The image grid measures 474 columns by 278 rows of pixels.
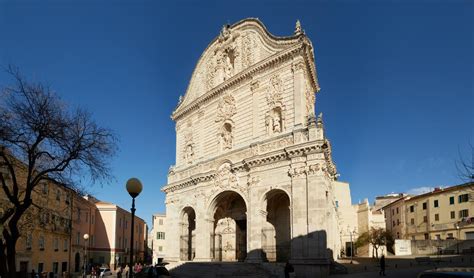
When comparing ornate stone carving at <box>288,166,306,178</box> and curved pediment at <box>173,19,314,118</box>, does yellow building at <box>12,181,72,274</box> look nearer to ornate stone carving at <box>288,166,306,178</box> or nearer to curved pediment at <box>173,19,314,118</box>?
curved pediment at <box>173,19,314,118</box>

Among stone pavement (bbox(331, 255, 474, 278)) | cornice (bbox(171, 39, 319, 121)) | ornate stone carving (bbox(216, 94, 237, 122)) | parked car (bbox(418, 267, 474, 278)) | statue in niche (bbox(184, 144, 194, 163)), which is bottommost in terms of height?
stone pavement (bbox(331, 255, 474, 278))

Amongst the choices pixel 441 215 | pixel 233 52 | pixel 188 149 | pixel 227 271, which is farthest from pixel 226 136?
pixel 441 215

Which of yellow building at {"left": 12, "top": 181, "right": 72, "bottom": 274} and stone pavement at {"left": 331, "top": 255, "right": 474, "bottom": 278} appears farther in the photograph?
yellow building at {"left": 12, "top": 181, "right": 72, "bottom": 274}

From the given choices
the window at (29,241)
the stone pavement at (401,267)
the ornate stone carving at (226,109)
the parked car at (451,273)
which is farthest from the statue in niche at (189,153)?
the parked car at (451,273)

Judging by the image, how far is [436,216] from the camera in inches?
2029

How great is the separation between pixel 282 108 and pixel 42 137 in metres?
18.9

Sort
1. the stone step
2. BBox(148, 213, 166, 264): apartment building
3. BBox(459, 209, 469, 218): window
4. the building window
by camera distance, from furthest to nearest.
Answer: the building window → BBox(148, 213, 166, 264): apartment building → BBox(459, 209, 469, 218): window → the stone step

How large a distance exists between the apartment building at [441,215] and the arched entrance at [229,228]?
87.0ft

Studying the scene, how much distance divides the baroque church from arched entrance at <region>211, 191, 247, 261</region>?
8cm

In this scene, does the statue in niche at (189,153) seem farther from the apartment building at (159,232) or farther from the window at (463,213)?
the apartment building at (159,232)

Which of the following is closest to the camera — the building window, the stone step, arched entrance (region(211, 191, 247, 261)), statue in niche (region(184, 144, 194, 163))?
the stone step

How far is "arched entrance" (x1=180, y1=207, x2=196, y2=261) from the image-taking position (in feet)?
122

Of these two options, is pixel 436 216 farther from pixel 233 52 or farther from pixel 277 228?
pixel 233 52

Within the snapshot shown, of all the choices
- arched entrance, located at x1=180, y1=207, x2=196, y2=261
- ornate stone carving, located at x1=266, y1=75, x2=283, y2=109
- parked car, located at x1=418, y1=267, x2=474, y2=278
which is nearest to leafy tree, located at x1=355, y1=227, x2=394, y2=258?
arched entrance, located at x1=180, y1=207, x2=196, y2=261
